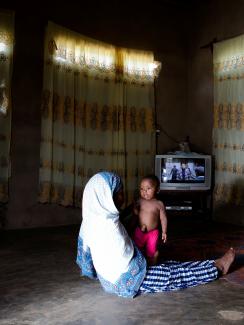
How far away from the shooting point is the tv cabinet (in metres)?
6.01

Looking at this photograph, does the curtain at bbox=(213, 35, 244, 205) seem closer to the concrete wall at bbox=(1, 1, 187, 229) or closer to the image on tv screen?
the image on tv screen

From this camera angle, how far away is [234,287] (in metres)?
3.03

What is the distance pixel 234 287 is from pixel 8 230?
3222mm

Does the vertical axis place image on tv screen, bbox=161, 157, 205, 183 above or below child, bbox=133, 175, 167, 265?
above

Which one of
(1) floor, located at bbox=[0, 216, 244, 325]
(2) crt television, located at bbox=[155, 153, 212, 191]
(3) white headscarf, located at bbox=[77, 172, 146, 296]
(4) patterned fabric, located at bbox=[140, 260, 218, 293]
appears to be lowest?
(1) floor, located at bbox=[0, 216, 244, 325]

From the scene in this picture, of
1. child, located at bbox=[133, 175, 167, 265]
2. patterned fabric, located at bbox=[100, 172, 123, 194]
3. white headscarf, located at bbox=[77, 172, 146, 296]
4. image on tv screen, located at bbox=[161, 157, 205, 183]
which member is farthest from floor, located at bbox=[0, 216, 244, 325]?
image on tv screen, located at bbox=[161, 157, 205, 183]

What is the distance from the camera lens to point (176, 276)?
2.94m

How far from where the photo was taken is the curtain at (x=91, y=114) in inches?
219

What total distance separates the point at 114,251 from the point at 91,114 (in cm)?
359

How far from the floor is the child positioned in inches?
21.3

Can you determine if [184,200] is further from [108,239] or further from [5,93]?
[108,239]

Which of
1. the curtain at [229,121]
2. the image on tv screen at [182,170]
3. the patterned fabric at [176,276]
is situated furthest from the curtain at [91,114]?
the patterned fabric at [176,276]

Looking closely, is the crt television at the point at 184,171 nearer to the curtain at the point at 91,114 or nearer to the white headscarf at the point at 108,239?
the curtain at the point at 91,114

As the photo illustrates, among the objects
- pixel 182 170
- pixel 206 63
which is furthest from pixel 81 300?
pixel 206 63
